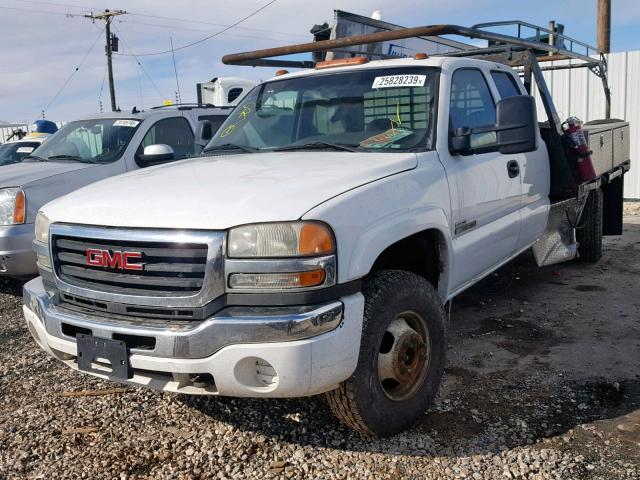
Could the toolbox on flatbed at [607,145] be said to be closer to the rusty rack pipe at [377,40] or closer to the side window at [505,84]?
the rusty rack pipe at [377,40]

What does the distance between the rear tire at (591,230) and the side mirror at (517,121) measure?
322cm

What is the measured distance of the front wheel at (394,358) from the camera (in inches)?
108

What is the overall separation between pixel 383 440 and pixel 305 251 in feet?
3.69

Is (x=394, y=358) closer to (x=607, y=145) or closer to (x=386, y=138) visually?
(x=386, y=138)

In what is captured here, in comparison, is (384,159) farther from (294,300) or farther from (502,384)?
(502,384)

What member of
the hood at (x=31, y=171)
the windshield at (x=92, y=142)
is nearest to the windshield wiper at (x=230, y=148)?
the hood at (x=31, y=171)

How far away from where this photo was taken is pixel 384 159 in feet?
10.7

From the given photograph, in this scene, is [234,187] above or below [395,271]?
above

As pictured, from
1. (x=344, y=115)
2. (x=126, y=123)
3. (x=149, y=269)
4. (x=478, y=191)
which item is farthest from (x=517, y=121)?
(x=126, y=123)

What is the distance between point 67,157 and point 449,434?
16.7 feet

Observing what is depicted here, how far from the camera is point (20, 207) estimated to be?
5426mm

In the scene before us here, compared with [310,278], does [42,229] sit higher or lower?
higher

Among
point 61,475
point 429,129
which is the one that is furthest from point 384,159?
point 61,475

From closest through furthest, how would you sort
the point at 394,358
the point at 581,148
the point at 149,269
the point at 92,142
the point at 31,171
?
the point at 149,269 → the point at 394,358 → the point at 581,148 → the point at 31,171 → the point at 92,142
